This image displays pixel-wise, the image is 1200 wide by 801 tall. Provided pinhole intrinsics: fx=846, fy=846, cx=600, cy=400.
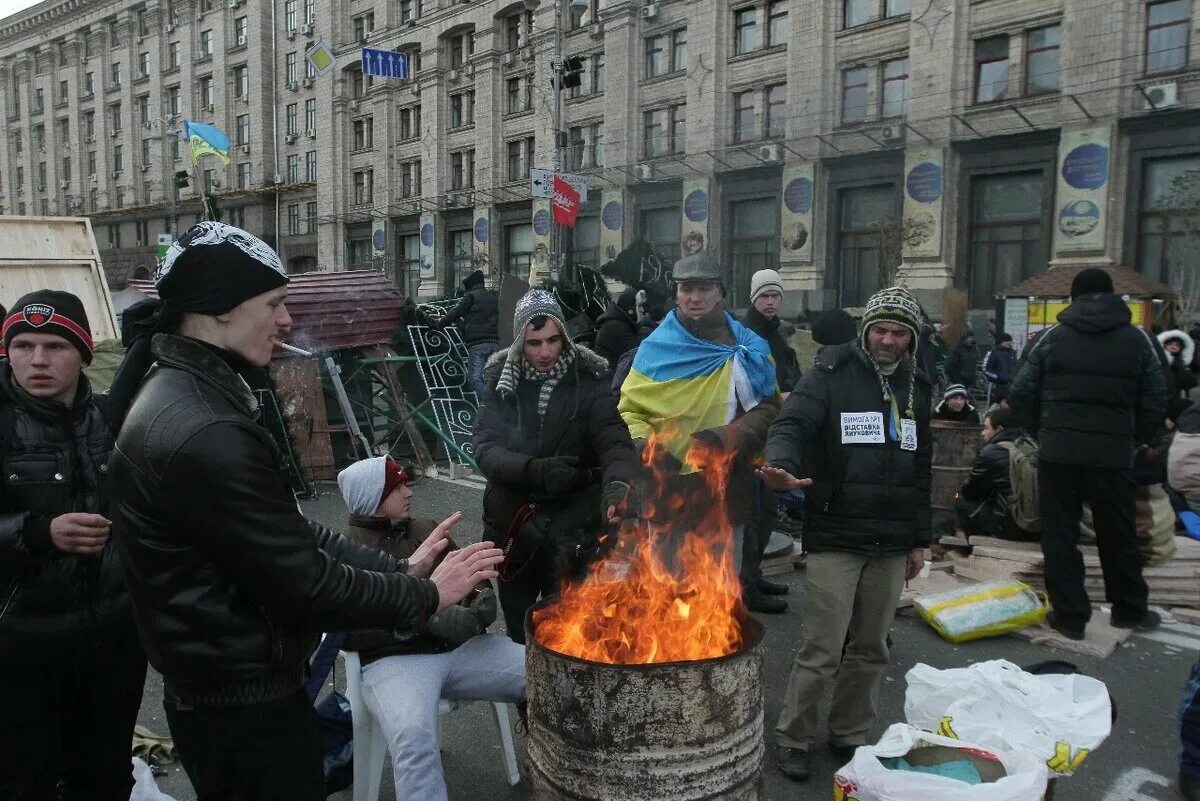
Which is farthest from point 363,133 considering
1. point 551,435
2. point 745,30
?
point 551,435

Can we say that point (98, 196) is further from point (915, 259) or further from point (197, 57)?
point (915, 259)

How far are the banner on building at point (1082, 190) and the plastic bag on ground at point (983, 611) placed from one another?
22129 mm

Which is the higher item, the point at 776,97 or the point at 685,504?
the point at 776,97

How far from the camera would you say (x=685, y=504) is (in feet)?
13.0

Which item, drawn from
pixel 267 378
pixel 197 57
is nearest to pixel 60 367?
pixel 267 378

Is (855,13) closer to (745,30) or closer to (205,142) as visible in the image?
(745,30)

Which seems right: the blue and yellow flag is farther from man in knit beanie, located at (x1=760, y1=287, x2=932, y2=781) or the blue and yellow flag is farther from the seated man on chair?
man in knit beanie, located at (x1=760, y1=287, x2=932, y2=781)

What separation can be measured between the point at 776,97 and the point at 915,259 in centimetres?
812

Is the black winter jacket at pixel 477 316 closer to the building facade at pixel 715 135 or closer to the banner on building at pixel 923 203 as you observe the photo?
the building facade at pixel 715 135

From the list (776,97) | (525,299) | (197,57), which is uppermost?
(197,57)

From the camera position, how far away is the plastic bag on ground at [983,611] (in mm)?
5270

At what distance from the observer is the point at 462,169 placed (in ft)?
143

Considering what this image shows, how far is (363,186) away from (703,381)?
47461mm

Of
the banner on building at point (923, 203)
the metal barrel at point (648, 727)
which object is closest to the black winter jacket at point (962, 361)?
the banner on building at point (923, 203)
